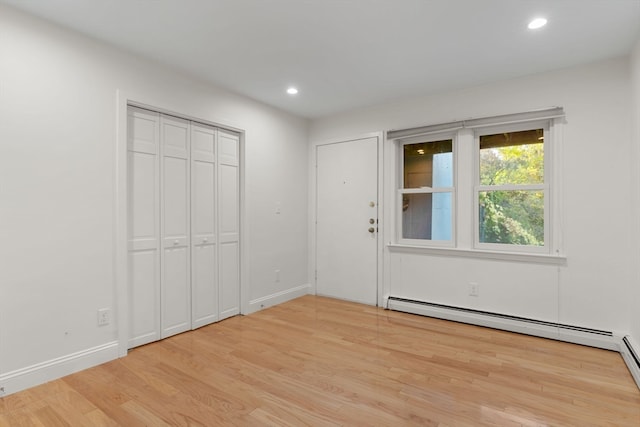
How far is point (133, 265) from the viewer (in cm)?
282

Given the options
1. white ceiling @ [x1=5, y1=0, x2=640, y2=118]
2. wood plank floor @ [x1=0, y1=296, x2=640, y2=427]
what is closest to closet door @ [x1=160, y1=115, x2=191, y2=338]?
wood plank floor @ [x1=0, y1=296, x2=640, y2=427]

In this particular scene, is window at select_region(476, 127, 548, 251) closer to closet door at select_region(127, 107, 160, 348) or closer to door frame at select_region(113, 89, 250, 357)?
closet door at select_region(127, 107, 160, 348)

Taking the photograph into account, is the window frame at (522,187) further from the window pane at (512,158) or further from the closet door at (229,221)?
the closet door at (229,221)

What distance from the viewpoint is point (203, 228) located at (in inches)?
134

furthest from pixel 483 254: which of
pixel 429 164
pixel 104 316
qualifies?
pixel 104 316

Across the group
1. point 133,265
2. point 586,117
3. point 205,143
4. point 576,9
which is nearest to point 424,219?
point 586,117

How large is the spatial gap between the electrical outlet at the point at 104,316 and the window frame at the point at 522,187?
11.3 ft

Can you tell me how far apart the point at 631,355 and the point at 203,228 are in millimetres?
3719

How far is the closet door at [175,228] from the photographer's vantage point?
3.05 metres

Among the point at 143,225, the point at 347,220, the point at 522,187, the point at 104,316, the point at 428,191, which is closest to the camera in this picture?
the point at 104,316

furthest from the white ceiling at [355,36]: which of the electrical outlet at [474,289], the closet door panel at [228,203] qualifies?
the electrical outlet at [474,289]

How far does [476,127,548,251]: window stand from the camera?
10.6 feet

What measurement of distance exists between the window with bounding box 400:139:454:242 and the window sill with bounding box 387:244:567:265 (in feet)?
0.51

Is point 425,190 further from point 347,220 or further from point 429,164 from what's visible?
point 347,220
